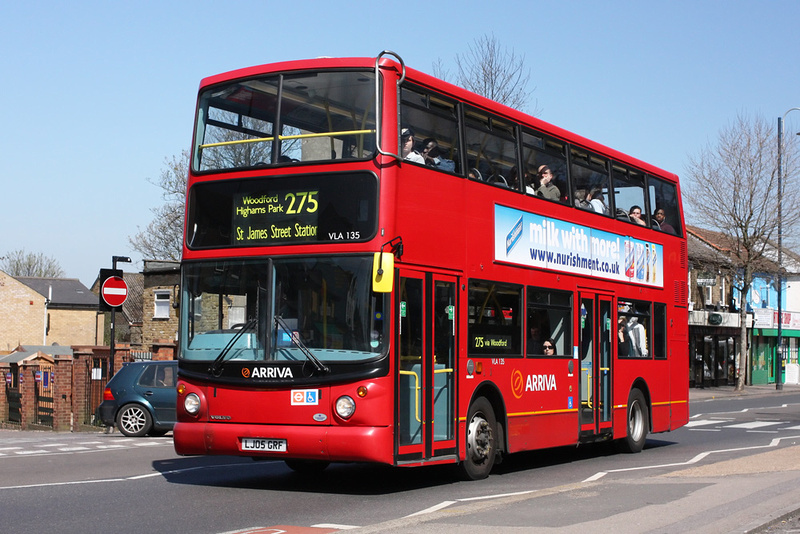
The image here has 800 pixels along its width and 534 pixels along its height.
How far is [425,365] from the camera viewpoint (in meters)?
11.5

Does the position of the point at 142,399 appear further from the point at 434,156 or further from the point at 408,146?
the point at 408,146

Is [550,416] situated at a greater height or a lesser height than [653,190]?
lesser

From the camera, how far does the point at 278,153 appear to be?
1139 cm

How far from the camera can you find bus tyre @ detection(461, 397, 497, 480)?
12414 millimetres

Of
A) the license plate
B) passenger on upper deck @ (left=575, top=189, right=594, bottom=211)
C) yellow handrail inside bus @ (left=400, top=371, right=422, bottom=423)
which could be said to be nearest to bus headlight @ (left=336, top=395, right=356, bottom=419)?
the license plate

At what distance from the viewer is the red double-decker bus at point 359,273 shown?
1080 centimetres

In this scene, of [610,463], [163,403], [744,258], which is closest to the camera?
[610,463]

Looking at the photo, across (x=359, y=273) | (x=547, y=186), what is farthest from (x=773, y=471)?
(x=359, y=273)

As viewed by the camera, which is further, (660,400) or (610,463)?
(660,400)

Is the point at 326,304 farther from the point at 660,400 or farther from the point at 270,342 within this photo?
the point at 660,400

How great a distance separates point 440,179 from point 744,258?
1548 inches

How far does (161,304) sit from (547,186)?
134 ft

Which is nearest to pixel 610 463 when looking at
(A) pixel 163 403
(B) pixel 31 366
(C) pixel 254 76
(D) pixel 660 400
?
(D) pixel 660 400

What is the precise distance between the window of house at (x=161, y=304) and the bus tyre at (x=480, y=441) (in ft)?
137
